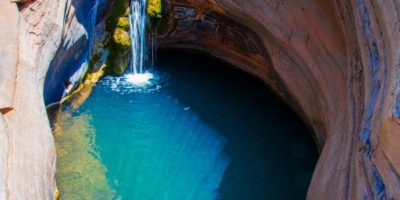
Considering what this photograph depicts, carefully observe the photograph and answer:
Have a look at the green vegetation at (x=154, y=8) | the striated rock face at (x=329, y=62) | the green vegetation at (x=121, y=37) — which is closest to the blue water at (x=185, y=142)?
the striated rock face at (x=329, y=62)

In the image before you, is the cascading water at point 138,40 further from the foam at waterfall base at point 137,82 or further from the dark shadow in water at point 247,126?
the dark shadow in water at point 247,126

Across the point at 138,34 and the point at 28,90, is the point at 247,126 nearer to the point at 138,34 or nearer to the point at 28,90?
the point at 138,34

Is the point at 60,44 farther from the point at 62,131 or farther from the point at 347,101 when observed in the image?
the point at 347,101

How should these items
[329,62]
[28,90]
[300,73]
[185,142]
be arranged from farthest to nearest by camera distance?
→ 1. [185,142]
2. [300,73]
3. [329,62]
4. [28,90]

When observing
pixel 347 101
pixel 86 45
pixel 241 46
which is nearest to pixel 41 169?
pixel 347 101

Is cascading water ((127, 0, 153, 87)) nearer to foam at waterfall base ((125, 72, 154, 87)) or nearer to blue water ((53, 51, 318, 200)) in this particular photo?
foam at waterfall base ((125, 72, 154, 87))

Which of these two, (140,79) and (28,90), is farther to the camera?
(140,79)

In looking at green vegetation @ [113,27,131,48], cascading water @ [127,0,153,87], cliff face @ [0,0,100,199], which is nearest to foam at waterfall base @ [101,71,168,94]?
cascading water @ [127,0,153,87]

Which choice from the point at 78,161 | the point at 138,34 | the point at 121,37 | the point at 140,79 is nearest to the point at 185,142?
the point at 78,161
